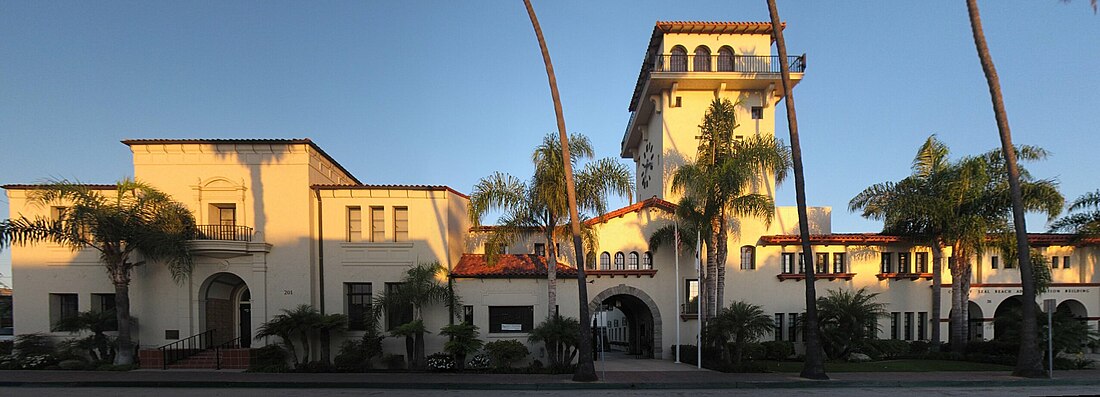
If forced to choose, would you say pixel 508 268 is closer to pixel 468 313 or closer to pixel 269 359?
pixel 468 313

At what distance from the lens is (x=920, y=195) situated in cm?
2248

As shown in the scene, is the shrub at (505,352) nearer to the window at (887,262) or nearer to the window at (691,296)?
the window at (691,296)

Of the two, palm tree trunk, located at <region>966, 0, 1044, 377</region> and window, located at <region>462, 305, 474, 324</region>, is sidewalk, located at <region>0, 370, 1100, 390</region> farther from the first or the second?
window, located at <region>462, 305, 474, 324</region>

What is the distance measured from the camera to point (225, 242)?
64.8ft

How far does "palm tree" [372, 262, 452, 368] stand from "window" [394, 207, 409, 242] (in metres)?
1.40

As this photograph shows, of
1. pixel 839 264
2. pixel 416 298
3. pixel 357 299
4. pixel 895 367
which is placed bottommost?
pixel 895 367

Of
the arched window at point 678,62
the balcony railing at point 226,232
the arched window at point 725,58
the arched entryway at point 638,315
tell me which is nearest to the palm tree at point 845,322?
the arched entryway at point 638,315

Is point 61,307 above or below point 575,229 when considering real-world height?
below

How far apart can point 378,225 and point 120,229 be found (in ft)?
26.5

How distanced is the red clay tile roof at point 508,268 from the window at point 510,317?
130 cm

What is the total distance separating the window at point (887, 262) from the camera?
2517 cm

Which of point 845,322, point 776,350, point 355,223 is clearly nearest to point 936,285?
point 845,322

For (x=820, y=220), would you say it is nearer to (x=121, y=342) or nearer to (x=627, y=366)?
(x=627, y=366)

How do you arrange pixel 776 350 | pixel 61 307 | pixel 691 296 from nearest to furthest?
pixel 61 307, pixel 776 350, pixel 691 296
